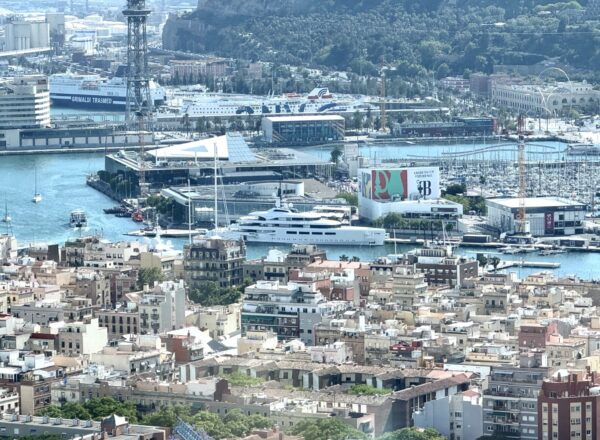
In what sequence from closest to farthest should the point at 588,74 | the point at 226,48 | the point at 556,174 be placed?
the point at 556,174 → the point at 588,74 → the point at 226,48

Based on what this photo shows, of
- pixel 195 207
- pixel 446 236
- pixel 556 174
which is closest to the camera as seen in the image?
pixel 446 236

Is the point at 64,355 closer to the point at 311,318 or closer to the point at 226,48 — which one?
the point at 311,318

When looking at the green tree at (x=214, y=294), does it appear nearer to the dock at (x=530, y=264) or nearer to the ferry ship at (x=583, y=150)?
the dock at (x=530, y=264)

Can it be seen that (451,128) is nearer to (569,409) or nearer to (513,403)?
(513,403)

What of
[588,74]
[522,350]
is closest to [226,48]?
[588,74]

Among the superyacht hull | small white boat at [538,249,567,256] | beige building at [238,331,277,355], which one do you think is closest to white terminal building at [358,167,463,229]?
the superyacht hull

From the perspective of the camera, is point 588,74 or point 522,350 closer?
point 522,350
